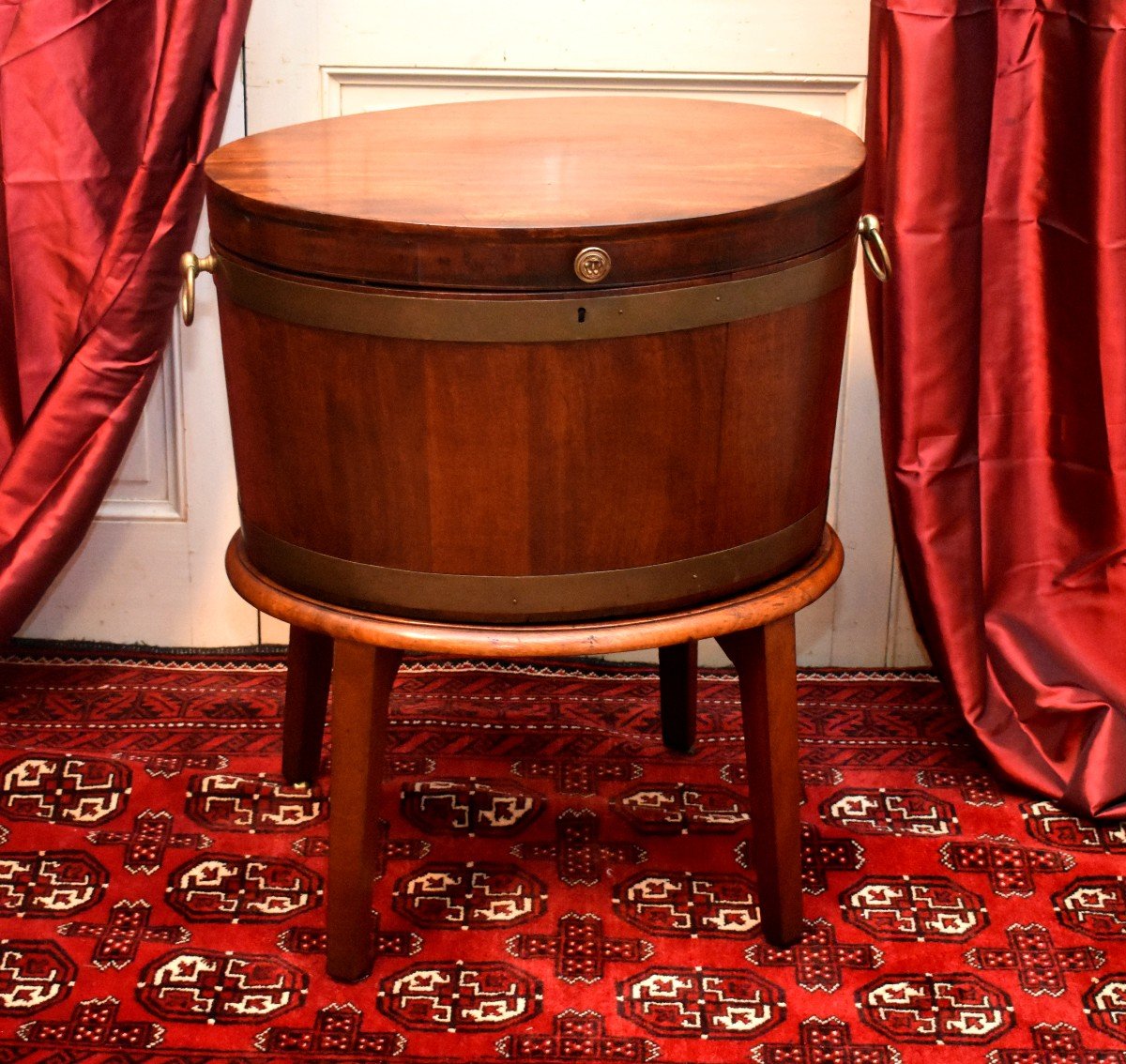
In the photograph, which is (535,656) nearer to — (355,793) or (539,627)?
(539,627)

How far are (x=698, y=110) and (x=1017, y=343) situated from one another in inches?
21.7

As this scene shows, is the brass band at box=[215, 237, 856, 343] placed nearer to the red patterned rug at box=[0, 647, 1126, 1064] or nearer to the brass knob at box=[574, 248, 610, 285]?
the brass knob at box=[574, 248, 610, 285]

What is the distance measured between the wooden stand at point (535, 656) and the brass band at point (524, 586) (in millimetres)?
13

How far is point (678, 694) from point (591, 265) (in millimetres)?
867

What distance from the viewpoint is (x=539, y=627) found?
146cm

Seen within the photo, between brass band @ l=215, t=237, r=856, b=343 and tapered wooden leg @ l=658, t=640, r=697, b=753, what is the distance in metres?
0.71

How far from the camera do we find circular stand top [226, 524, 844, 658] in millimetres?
1448

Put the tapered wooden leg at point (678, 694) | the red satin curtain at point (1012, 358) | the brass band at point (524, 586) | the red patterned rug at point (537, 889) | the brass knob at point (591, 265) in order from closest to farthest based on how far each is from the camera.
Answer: the brass knob at point (591, 265) < the brass band at point (524, 586) < the red patterned rug at point (537, 889) < the red satin curtain at point (1012, 358) < the tapered wooden leg at point (678, 694)

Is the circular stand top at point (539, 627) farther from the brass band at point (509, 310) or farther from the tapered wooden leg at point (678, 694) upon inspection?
the tapered wooden leg at point (678, 694)

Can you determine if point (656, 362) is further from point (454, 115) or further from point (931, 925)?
point (931, 925)

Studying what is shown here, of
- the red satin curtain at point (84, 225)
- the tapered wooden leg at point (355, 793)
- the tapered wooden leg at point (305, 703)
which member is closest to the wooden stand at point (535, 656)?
the tapered wooden leg at point (355, 793)

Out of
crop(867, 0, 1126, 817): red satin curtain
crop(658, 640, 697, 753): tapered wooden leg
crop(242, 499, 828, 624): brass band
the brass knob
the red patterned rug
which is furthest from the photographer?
crop(658, 640, 697, 753): tapered wooden leg

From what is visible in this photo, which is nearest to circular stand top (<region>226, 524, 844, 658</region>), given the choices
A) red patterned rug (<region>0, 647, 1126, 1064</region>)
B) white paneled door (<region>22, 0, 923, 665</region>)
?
red patterned rug (<region>0, 647, 1126, 1064</region>)

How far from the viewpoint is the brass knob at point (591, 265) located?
4.30 ft
